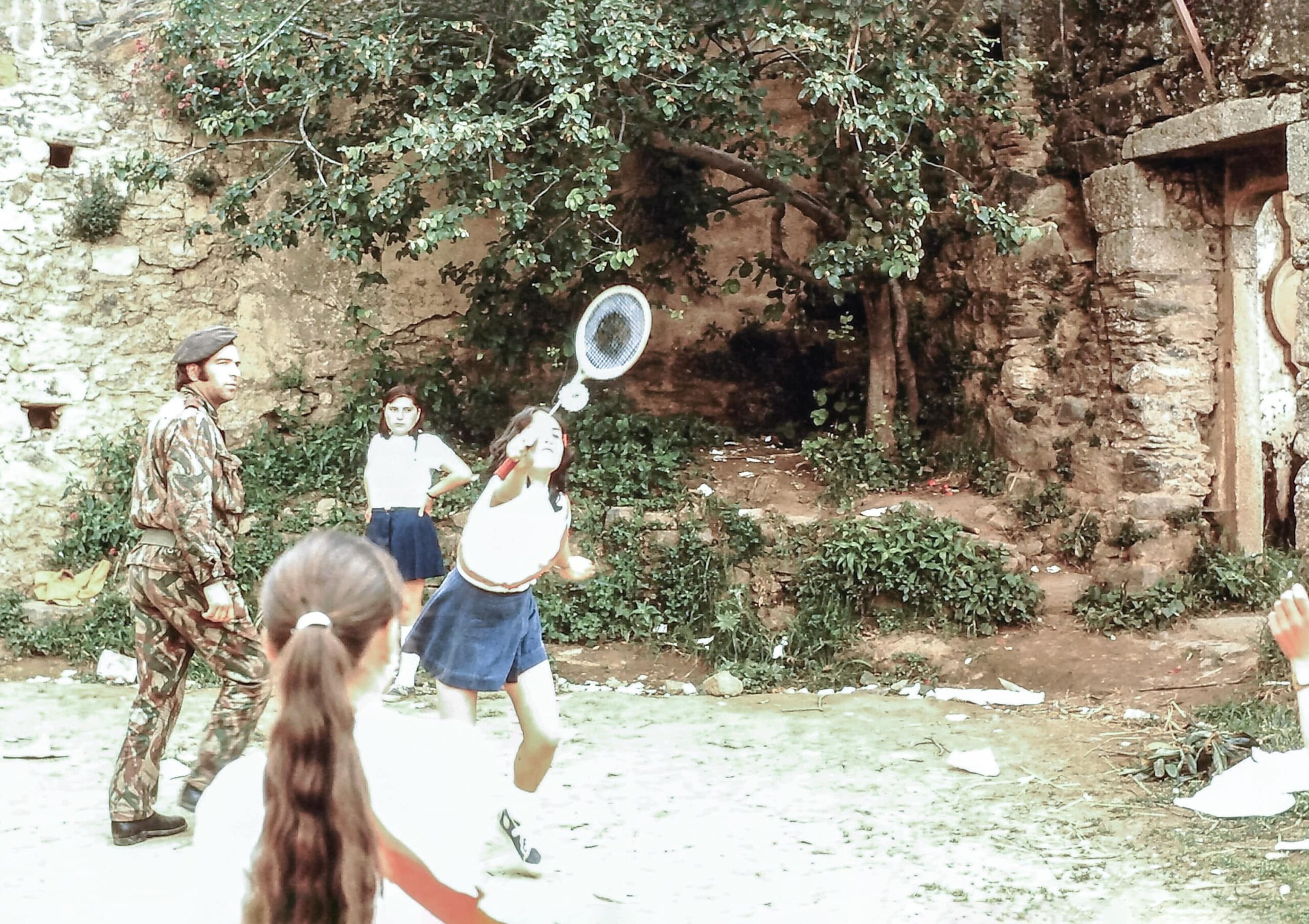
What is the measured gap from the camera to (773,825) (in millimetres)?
4773

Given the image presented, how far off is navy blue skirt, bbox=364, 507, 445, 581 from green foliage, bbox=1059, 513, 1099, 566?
371cm

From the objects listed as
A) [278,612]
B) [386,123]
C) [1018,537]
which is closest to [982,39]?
[1018,537]

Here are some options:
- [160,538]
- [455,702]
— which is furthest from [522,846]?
[160,538]

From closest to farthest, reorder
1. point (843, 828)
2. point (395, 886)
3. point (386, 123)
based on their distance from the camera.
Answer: point (395, 886), point (843, 828), point (386, 123)

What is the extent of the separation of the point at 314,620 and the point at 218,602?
105 inches

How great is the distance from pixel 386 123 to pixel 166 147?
166 cm

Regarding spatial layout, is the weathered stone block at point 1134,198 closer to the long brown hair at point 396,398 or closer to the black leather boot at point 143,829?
the long brown hair at point 396,398

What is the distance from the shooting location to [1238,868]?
415 cm

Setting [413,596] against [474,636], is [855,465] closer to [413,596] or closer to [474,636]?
[413,596]

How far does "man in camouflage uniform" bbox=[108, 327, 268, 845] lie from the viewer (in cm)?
437

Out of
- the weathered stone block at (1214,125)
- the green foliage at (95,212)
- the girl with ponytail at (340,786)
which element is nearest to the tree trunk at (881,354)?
the weathered stone block at (1214,125)

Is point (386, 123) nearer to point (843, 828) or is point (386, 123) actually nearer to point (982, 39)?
point (982, 39)

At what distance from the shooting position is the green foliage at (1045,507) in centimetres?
806

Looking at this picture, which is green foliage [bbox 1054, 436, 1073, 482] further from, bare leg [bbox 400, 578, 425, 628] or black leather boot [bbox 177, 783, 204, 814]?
black leather boot [bbox 177, 783, 204, 814]
